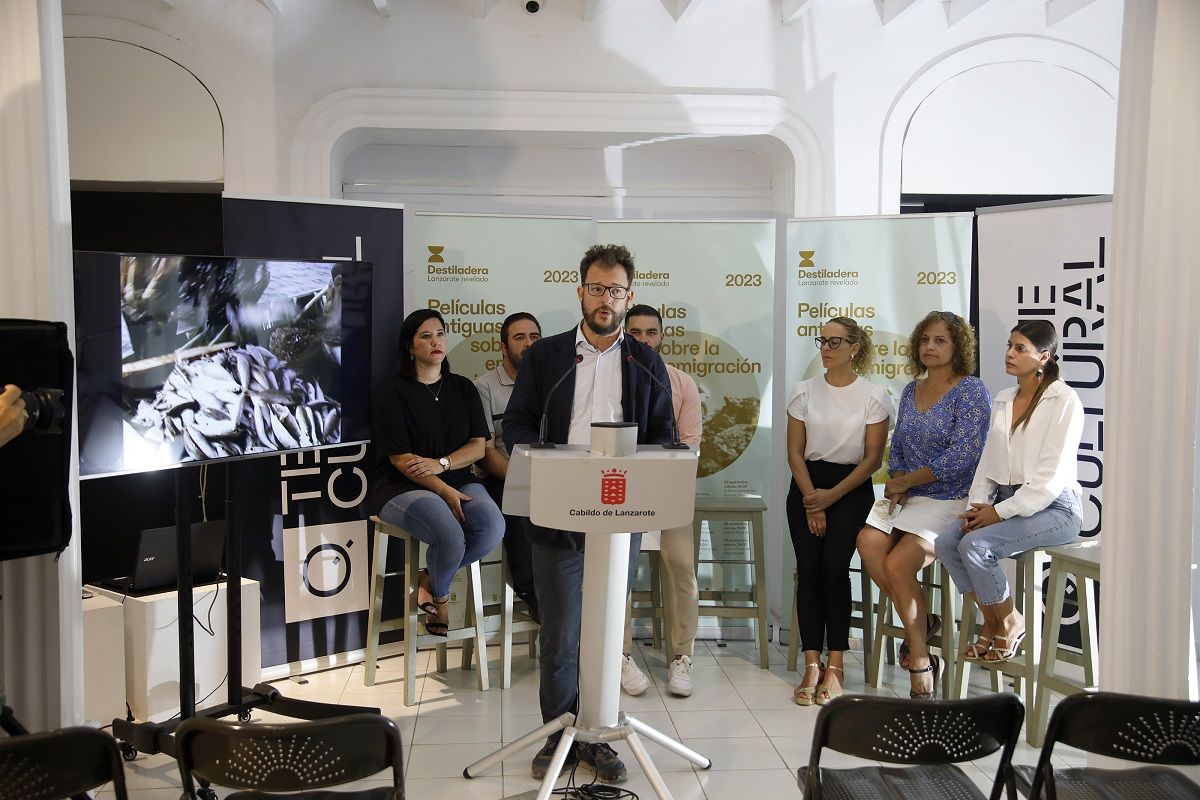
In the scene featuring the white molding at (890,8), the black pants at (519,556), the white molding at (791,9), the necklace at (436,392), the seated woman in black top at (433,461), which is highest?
the white molding at (890,8)

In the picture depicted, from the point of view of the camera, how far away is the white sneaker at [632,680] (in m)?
4.11

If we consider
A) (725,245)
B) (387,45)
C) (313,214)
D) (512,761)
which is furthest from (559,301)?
(512,761)

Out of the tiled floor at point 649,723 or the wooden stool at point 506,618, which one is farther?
the wooden stool at point 506,618

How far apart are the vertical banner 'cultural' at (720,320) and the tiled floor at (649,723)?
0.93 meters

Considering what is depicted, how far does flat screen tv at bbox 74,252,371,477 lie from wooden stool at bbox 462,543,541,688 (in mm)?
1008

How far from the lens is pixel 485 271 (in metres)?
4.85

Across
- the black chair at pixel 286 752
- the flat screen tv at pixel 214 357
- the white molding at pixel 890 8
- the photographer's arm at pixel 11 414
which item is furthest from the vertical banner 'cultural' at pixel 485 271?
the black chair at pixel 286 752

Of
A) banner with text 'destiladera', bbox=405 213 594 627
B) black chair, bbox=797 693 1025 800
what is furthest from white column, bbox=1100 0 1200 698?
banner with text 'destiladera', bbox=405 213 594 627

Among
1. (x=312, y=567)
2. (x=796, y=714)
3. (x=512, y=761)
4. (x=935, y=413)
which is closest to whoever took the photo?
(x=512, y=761)

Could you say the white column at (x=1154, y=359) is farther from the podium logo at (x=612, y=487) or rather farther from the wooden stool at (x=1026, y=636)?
the podium logo at (x=612, y=487)

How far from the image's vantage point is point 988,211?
4.64 meters

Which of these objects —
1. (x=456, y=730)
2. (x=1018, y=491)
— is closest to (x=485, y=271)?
(x=456, y=730)

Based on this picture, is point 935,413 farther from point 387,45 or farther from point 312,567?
point 387,45

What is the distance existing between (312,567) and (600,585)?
2066mm
